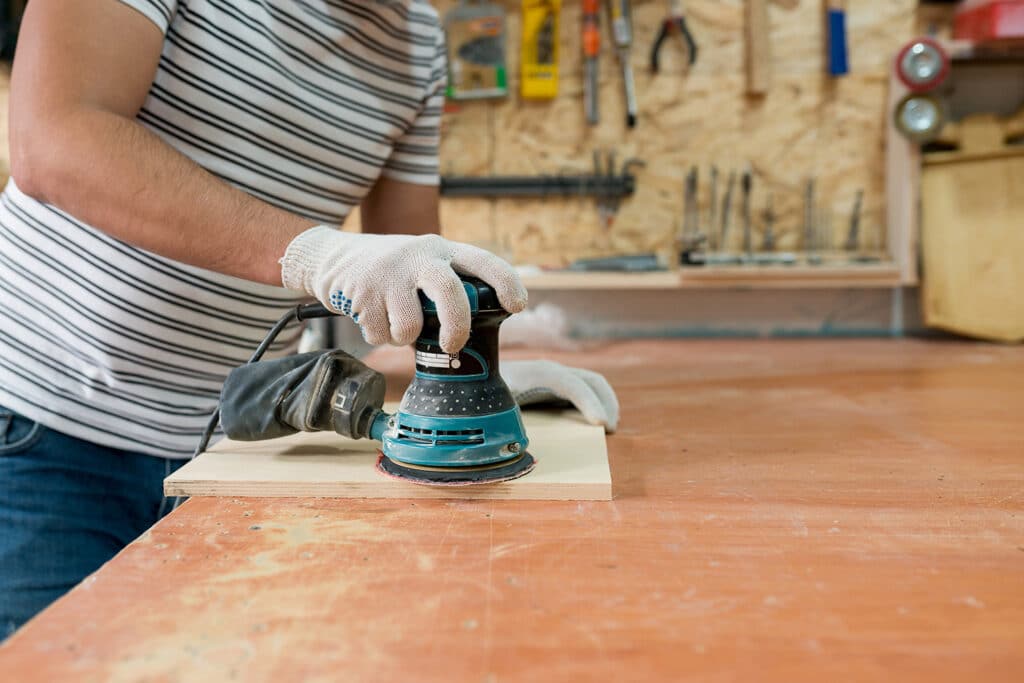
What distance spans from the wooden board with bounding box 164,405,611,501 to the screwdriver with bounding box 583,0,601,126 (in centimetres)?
170

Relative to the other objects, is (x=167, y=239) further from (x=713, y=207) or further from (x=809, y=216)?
(x=809, y=216)

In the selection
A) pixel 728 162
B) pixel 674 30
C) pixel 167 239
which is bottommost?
pixel 167 239

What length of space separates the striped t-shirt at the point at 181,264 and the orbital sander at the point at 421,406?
29 cm

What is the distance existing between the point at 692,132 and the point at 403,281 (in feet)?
6.23

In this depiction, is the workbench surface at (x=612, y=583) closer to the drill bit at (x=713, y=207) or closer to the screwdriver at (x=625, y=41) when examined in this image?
the drill bit at (x=713, y=207)

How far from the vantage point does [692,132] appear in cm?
256

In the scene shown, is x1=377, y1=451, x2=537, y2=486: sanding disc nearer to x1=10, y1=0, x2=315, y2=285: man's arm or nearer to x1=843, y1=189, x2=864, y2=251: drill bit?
x1=10, y1=0, x2=315, y2=285: man's arm

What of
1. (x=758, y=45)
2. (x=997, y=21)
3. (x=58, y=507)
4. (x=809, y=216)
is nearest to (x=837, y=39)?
(x=758, y=45)

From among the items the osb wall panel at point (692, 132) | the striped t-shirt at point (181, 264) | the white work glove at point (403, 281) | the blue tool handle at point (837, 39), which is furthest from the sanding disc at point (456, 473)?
the blue tool handle at point (837, 39)

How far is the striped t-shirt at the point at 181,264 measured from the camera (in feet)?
3.94

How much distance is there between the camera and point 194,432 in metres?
1.35

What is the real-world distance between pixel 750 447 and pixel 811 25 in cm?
187

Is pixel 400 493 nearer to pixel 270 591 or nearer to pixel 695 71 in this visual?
pixel 270 591

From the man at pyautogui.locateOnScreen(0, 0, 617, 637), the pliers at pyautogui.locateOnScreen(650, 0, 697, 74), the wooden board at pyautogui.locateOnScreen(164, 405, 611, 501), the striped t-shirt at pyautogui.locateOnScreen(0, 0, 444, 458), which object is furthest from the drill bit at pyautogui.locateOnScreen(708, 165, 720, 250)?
the wooden board at pyautogui.locateOnScreen(164, 405, 611, 501)
